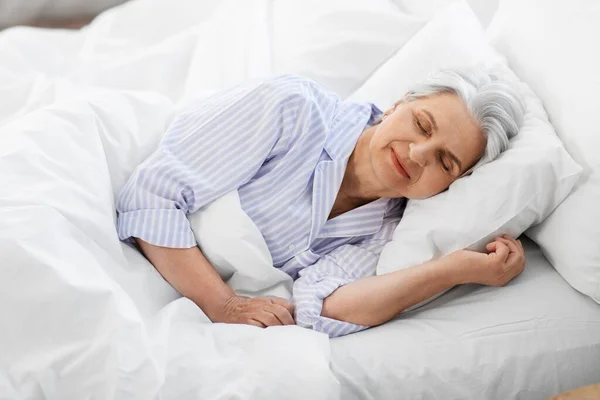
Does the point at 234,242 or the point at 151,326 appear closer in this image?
the point at 151,326

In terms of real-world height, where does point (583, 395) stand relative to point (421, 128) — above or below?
below

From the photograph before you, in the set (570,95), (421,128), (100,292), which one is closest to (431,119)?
(421,128)

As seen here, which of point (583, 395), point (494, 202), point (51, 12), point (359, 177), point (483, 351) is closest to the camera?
point (583, 395)

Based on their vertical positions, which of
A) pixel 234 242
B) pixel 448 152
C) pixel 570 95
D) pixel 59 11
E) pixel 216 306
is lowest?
pixel 216 306

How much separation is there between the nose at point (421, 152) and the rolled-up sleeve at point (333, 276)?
210 millimetres

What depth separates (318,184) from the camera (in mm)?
1383

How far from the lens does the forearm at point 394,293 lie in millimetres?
1256

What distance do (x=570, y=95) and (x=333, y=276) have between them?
1.91 ft

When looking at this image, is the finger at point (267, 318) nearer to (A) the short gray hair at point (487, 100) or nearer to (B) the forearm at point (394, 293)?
(B) the forearm at point (394, 293)

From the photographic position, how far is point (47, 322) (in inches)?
41.6

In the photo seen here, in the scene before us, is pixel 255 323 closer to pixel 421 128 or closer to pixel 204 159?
pixel 204 159

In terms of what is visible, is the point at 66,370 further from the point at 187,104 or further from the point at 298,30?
the point at 298,30

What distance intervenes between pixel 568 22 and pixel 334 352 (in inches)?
32.7

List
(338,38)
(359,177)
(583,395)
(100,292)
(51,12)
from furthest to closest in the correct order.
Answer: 1. (51,12)
2. (338,38)
3. (359,177)
4. (100,292)
5. (583,395)
